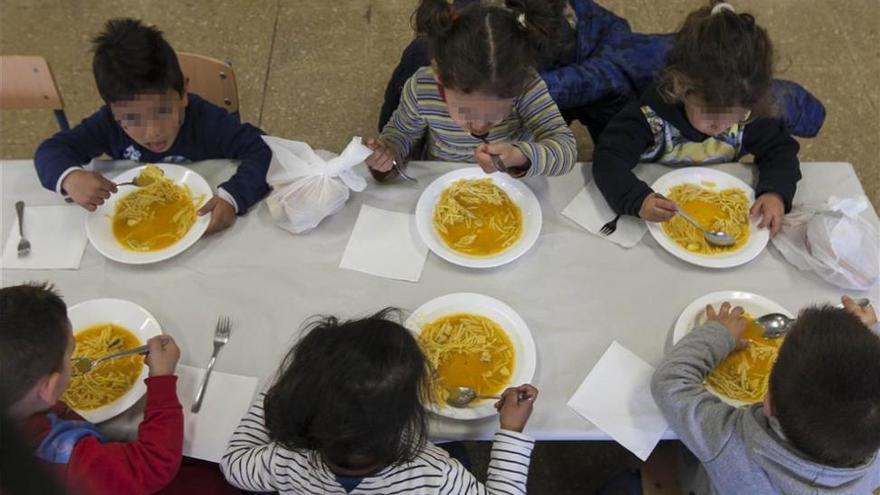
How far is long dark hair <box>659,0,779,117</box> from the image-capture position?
5.90 ft

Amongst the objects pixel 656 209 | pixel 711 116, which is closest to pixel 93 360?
pixel 656 209

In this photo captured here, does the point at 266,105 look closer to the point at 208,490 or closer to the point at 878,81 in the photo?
the point at 208,490

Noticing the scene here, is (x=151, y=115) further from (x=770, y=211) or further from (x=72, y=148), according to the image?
(x=770, y=211)

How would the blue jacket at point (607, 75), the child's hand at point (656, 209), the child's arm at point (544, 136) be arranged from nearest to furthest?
the child's hand at point (656, 209) → the child's arm at point (544, 136) → the blue jacket at point (607, 75)

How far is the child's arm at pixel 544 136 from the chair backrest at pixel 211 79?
1007 millimetres

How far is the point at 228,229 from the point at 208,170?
0.26 metres

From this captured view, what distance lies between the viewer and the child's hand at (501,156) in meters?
1.90

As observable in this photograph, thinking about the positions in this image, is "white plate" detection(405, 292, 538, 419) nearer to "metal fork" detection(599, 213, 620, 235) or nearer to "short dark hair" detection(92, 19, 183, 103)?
"metal fork" detection(599, 213, 620, 235)

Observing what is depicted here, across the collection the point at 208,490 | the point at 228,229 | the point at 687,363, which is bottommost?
the point at 208,490

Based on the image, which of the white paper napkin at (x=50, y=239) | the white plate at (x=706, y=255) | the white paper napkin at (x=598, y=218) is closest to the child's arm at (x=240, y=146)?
the white paper napkin at (x=50, y=239)

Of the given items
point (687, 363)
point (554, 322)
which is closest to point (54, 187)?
point (554, 322)

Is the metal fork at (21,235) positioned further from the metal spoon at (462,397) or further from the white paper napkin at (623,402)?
the white paper napkin at (623,402)

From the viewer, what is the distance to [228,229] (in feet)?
6.33

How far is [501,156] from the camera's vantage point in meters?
1.91
